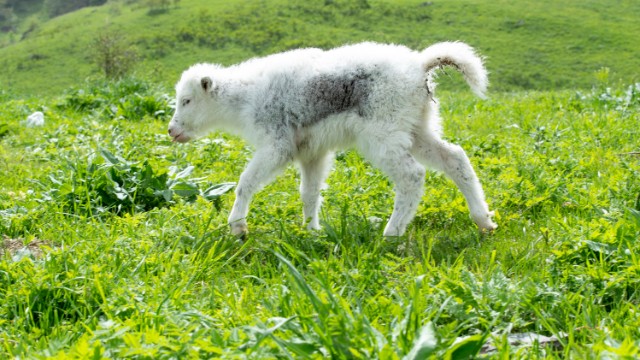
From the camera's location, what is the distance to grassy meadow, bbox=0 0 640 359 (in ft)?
10.3

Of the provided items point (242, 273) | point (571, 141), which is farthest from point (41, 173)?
point (571, 141)

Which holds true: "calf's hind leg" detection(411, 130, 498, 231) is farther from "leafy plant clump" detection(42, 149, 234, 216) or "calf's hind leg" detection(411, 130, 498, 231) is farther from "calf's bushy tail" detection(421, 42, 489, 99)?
"leafy plant clump" detection(42, 149, 234, 216)

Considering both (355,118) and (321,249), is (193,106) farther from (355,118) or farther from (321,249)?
(321,249)

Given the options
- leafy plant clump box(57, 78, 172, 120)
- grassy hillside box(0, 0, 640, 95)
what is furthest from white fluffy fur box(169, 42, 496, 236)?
grassy hillside box(0, 0, 640, 95)

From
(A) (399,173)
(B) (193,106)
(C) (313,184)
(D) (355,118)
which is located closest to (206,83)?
(B) (193,106)

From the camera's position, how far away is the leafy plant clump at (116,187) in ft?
19.1

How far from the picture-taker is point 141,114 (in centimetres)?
1057

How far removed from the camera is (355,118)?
5223 millimetres

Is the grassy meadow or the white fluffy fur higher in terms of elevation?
the white fluffy fur

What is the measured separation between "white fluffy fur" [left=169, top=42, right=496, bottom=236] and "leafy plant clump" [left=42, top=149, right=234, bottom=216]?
0.80 m

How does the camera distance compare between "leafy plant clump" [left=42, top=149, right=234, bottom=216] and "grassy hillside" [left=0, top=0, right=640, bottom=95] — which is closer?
"leafy plant clump" [left=42, top=149, right=234, bottom=216]

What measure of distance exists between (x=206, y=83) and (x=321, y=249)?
6.40 ft

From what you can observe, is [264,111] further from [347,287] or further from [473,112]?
[473,112]

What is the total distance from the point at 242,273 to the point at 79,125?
591 cm
